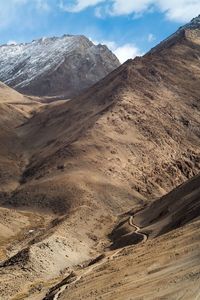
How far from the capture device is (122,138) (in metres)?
144

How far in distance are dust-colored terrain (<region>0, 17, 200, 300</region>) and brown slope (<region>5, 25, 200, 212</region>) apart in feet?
1.00

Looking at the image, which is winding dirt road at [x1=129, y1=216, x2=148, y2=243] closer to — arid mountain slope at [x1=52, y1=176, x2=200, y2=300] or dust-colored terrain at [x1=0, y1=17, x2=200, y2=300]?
dust-colored terrain at [x1=0, y1=17, x2=200, y2=300]

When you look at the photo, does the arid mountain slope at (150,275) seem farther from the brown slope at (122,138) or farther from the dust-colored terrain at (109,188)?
the brown slope at (122,138)

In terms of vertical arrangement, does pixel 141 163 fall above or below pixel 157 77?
below

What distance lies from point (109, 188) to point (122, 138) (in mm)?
24792

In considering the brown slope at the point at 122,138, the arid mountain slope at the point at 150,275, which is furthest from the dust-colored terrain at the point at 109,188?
the brown slope at the point at 122,138

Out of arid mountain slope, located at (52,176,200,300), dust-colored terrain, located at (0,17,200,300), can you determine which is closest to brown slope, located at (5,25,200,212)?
dust-colored terrain, located at (0,17,200,300)

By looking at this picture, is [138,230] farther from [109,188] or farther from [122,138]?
[122,138]

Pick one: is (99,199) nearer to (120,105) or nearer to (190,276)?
(120,105)

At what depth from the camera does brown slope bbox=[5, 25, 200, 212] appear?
124m

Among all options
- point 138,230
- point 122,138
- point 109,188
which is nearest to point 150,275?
point 138,230

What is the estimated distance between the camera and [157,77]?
17612 centimetres

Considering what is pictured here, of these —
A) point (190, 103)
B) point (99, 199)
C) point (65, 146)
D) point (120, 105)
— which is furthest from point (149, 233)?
point (190, 103)

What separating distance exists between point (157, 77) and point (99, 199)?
68.3 metres
